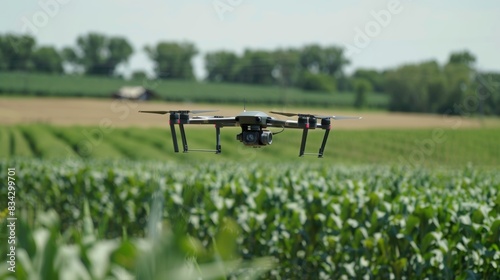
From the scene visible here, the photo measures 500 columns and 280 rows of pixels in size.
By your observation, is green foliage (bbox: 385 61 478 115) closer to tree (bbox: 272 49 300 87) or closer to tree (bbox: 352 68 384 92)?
tree (bbox: 352 68 384 92)

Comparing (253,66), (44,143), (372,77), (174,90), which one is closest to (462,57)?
(372,77)

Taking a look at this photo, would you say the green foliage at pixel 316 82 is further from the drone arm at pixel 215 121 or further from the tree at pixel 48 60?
the drone arm at pixel 215 121

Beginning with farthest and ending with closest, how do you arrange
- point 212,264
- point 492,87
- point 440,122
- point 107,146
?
1. point 492,87
2. point 440,122
3. point 107,146
4. point 212,264

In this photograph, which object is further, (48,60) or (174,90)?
(48,60)

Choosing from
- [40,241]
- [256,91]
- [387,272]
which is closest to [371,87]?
[256,91]

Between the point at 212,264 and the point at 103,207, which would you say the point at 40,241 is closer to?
the point at 212,264

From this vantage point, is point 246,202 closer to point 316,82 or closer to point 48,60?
point 316,82

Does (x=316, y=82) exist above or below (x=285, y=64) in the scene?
below
